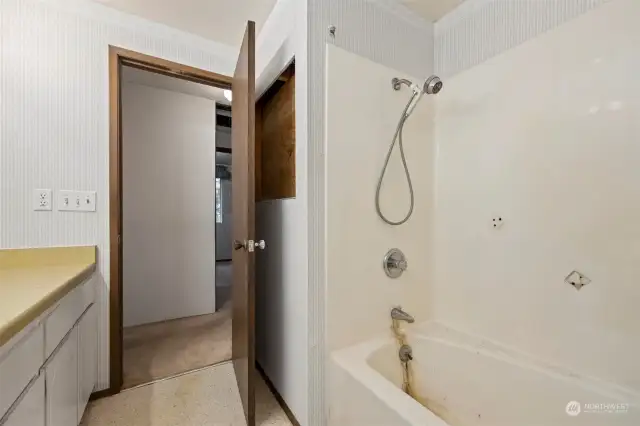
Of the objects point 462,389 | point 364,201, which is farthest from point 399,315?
point 364,201

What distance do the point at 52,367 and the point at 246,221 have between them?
2.81 ft

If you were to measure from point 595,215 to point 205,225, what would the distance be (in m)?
2.99

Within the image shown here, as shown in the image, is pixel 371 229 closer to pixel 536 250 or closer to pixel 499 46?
pixel 536 250

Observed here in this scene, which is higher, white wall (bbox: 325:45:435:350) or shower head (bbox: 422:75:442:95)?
shower head (bbox: 422:75:442:95)

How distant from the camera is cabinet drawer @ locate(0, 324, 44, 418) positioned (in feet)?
2.14

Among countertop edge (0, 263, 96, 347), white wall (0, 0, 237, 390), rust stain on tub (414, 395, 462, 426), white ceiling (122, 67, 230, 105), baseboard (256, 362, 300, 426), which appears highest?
white ceiling (122, 67, 230, 105)

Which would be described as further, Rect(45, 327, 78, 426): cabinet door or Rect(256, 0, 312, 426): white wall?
Rect(256, 0, 312, 426): white wall

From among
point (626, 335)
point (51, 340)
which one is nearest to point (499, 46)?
point (626, 335)

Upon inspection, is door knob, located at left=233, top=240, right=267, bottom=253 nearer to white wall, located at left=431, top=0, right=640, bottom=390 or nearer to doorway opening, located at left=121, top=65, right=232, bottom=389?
→ white wall, located at left=431, top=0, right=640, bottom=390

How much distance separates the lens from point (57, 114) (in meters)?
1.50

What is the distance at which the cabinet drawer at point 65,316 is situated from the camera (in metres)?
0.91

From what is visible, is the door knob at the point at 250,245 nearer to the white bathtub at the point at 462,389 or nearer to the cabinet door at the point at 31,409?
the white bathtub at the point at 462,389

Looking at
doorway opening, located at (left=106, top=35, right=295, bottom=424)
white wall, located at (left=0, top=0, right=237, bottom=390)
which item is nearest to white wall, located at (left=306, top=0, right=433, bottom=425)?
doorway opening, located at (left=106, top=35, right=295, bottom=424)

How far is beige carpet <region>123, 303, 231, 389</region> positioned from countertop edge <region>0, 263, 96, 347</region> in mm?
1026
